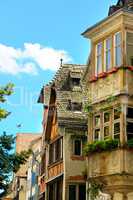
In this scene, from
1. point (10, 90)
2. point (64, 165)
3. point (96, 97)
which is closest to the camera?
point (10, 90)

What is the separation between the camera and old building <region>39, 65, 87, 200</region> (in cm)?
4041

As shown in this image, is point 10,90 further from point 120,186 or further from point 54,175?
point 54,175

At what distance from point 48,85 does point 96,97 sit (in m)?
18.8

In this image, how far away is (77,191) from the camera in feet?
132

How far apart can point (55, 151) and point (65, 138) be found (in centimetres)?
258

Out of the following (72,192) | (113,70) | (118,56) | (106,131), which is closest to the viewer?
(113,70)

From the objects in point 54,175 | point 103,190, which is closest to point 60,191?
point 54,175

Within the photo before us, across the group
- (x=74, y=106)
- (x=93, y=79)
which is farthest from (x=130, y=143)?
(x=74, y=106)

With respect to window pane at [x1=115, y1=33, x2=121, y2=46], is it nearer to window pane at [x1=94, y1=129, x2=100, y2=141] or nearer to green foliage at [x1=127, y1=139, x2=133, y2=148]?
window pane at [x1=94, y1=129, x2=100, y2=141]

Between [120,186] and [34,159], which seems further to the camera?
[34,159]

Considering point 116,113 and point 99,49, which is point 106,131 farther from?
point 99,49

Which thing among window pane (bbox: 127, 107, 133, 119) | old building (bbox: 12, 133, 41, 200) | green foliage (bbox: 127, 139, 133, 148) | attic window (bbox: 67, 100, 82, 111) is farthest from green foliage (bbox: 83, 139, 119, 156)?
old building (bbox: 12, 133, 41, 200)

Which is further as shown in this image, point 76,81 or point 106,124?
point 76,81

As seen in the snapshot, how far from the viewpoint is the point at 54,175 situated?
140 ft
